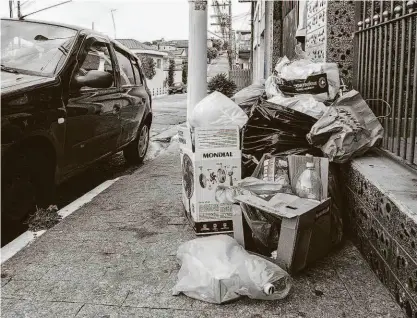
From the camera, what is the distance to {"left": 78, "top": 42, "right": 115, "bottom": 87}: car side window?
15.6 feet

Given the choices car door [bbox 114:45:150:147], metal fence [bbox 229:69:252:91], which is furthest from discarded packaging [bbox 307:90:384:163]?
metal fence [bbox 229:69:252:91]

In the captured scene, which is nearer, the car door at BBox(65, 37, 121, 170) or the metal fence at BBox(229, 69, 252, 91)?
the car door at BBox(65, 37, 121, 170)

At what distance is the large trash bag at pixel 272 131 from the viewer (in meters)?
3.80

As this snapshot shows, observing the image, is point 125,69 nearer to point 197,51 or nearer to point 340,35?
point 197,51

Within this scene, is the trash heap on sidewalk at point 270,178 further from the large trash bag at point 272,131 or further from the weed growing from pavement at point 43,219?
the weed growing from pavement at point 43,219

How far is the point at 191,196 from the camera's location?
147 inches

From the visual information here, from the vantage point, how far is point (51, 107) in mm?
4004

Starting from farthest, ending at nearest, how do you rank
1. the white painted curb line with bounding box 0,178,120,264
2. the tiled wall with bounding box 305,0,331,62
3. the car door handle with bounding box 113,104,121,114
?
the car door handle with bounding box 113,104,121,114 → the tiled wall with bounding box 305,0,331,62 → the white painted curb line with bounding box 0,178,120,264

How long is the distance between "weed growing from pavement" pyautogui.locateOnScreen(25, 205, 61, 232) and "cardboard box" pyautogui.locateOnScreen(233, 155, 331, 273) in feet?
5.78

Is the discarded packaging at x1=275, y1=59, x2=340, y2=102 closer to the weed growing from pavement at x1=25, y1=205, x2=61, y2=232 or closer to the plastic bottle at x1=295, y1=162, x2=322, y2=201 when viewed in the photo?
the plastic bottle at x1=295, y1=162, x2=322, y2=201

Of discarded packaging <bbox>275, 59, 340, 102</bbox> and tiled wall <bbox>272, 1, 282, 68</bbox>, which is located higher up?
tiled wall <bbox>272, 1, 282, 68</bbox>

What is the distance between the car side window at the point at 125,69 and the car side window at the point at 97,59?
0.32m

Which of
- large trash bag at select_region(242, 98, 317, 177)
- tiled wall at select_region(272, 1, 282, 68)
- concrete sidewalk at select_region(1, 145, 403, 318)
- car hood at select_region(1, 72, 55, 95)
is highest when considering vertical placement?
tiled wall at select_region(272, 1, 282, 68)

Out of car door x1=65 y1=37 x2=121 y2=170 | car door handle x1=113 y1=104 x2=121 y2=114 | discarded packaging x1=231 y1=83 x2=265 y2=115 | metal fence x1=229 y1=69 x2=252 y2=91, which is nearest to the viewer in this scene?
car door x1=65 y1=37 x2=121 y2=170
